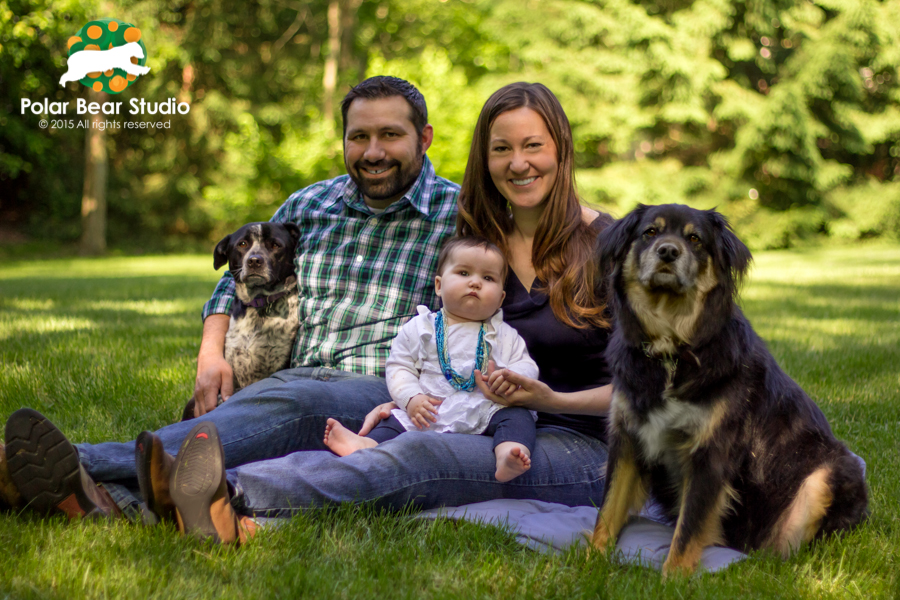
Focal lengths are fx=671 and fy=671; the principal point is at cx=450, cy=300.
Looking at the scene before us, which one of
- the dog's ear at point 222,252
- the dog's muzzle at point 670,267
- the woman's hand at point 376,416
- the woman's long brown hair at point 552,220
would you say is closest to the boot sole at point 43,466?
the woman's hand at point 376,416

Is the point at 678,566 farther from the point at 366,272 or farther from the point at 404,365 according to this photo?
the point at 366,272

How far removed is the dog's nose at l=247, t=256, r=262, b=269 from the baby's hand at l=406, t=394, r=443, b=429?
1.42 m

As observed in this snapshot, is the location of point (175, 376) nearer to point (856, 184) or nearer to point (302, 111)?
point (302, 111)

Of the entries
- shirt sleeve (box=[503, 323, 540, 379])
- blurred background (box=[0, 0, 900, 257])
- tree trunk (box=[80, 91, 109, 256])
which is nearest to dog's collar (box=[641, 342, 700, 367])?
shirt sleeve (box=[503, 323, 540, 379])

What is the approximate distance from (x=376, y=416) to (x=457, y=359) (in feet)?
1.44

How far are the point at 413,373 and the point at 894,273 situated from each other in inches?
522

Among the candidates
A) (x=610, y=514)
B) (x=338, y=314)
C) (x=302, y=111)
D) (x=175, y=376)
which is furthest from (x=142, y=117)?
(x=610, y=514)

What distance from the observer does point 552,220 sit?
3109 mm

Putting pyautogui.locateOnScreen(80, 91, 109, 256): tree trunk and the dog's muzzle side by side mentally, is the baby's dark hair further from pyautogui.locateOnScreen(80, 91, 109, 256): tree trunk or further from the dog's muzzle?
pyautogui.locateOnScreen(80, 91, 109, 256): tree trunk

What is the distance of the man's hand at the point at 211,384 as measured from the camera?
3459 millimetres

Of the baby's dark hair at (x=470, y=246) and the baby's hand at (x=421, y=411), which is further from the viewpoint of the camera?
the baby's dark hair at (x=470, y=246)

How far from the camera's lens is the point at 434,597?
6.50 feet

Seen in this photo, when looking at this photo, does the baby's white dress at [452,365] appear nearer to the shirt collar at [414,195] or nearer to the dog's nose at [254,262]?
the shirt collar at [414,195]

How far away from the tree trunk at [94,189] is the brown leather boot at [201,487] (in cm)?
2028
